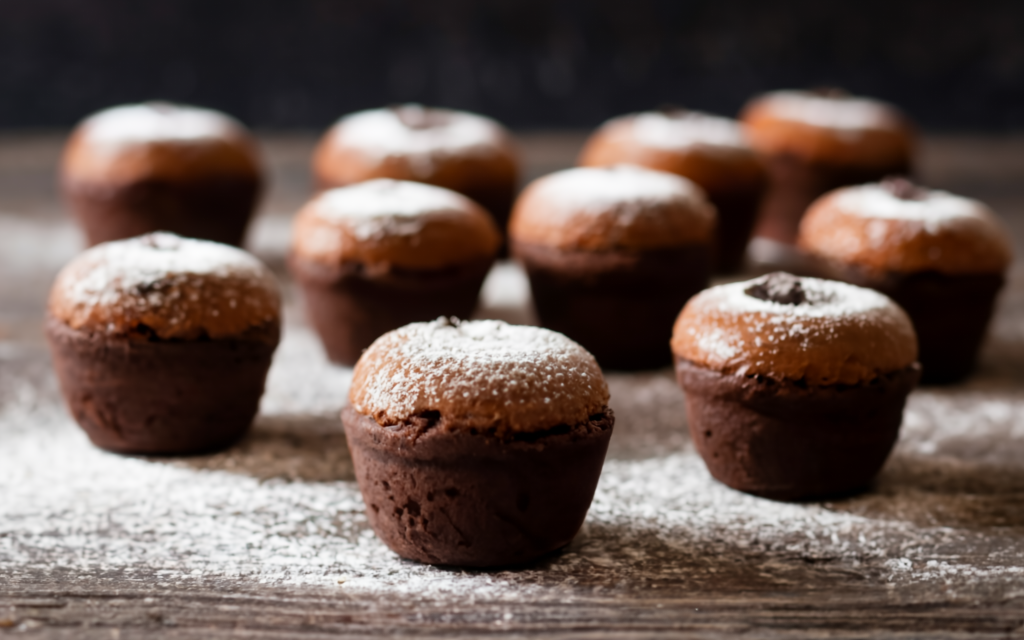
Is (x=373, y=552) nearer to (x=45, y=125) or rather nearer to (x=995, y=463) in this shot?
(x=995, y=463)

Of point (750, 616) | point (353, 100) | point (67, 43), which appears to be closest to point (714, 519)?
point (750, 616)

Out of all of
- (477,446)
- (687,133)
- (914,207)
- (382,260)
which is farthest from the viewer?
(687,133)

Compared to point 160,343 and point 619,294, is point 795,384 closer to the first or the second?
point 619,294

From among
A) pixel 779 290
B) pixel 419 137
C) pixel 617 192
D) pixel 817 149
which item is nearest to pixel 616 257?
pixel 617 192

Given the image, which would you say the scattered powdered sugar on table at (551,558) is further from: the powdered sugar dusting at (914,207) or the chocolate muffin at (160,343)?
the powdered sugar dusting at (914,207)

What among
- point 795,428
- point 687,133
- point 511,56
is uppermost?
point 687,133

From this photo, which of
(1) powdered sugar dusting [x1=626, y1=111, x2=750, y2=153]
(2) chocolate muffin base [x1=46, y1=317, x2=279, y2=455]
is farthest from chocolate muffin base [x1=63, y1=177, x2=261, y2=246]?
(1) powdered sugar dusting [x1=626, y1=111, x2=750, y2=153]

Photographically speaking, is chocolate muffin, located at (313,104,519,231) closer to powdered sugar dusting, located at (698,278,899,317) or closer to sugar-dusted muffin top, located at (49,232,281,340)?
sugar-dusted muffin top, located at (49,232,281,340)
